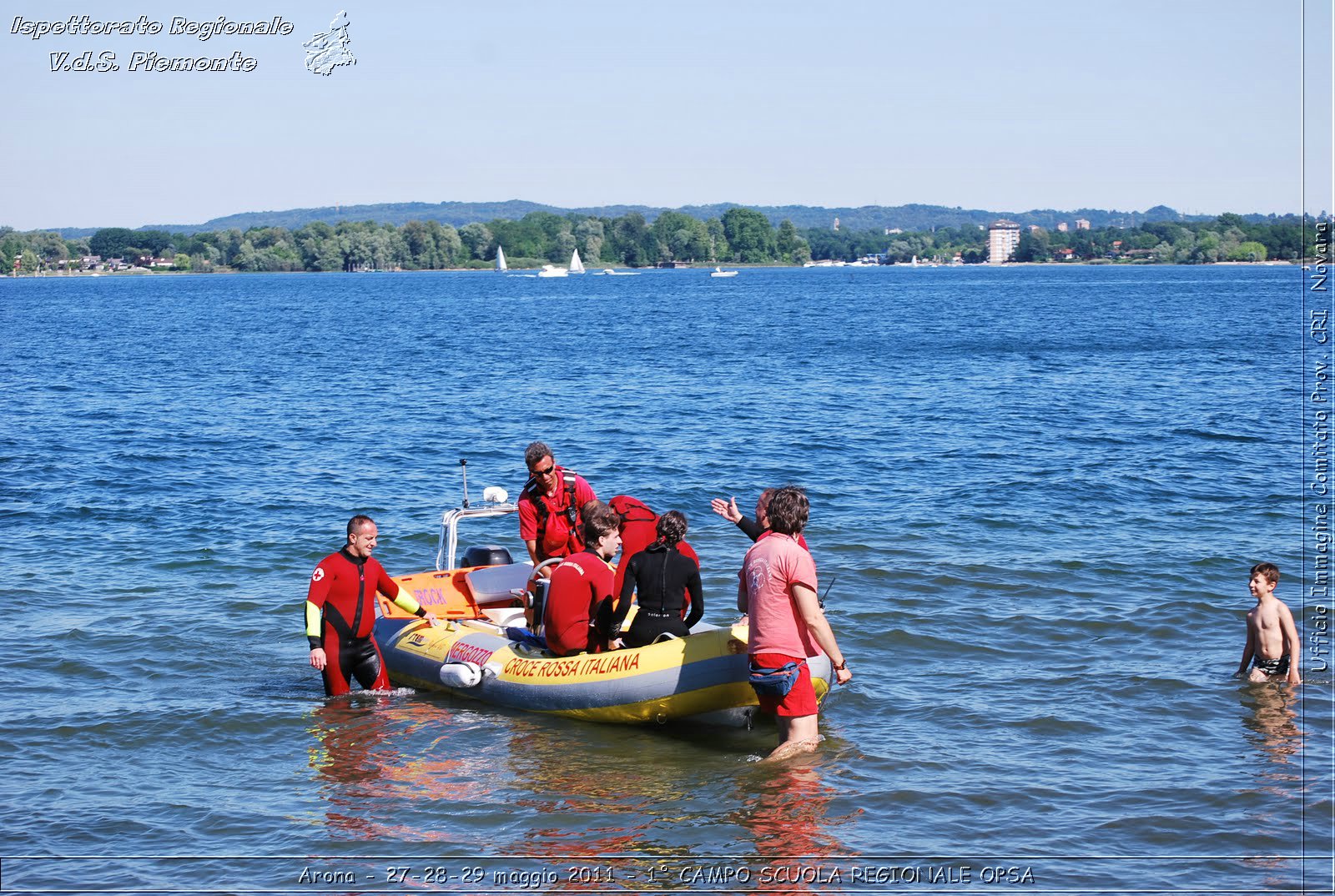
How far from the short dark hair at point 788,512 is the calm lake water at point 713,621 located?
5.79ft

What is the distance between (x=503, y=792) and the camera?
813 cm

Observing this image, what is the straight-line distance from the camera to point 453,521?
11352mm

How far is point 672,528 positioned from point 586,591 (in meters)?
0.94

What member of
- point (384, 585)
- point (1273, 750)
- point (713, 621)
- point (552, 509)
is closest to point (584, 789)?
point (384, 585)

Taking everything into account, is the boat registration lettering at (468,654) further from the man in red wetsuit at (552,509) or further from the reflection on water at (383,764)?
the man in red wetsuit at (552,509)

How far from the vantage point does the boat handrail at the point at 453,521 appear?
440 inches

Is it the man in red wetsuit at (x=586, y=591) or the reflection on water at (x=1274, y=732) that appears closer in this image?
the reflection on water at (x=1274, y=732)

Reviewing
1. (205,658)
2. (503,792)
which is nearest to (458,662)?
(503,792)

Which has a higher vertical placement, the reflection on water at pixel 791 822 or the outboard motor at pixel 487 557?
the outboard motor at pixel 487 557

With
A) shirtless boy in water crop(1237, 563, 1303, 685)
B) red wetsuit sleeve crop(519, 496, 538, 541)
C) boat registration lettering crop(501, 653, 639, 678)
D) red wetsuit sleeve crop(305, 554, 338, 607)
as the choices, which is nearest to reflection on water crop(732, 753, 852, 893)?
Answer: boat registration lettering crop(501, 653, 639, 678)

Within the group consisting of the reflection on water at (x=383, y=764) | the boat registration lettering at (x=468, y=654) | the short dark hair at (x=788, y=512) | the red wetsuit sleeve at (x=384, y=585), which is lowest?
the reflection on water at (x=383, y=764)

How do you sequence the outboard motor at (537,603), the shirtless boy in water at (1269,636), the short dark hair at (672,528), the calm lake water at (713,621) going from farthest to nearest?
1. the outboard motor at (537,603)
2. the shirtless boy in water at (1269,636)
3. the short dark hair at (672,528)
4. the calm lake water at (713,621)

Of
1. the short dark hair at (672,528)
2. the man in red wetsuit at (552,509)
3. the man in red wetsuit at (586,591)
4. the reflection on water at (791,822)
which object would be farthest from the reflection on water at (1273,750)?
the man in red wetsuit at (552,509)

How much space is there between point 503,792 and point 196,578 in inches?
296
